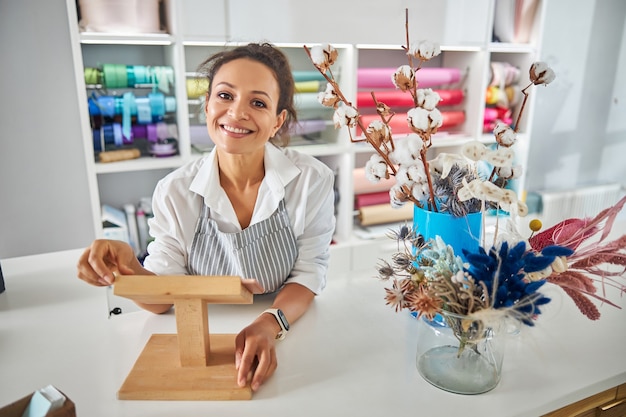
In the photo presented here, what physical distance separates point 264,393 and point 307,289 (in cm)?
35

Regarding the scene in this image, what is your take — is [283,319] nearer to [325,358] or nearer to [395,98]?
[325,358]

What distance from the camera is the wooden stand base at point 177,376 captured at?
31.8 inches

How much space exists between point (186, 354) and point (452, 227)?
0.53 metres

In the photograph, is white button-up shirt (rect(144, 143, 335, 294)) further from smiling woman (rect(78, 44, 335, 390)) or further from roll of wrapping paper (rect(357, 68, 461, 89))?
roll of wrapping paper (rect(357, 68, 461, 89))

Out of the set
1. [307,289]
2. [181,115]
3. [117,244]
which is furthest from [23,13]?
[307,289]

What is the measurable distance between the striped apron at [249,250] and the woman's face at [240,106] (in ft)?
0.55

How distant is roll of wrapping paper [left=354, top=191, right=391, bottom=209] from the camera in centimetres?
266

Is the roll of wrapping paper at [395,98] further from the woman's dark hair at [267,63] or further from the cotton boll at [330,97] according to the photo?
the cotton boll at [330,97]

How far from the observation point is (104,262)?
2.86ft

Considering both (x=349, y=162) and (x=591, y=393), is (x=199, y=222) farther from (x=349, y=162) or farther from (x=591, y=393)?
(x=349, y=162)

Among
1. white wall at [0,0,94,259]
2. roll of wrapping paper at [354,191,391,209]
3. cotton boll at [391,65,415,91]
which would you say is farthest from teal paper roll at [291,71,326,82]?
cotton boll at [391,65,415,91]

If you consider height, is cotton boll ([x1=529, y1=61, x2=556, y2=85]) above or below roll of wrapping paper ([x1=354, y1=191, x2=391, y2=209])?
above

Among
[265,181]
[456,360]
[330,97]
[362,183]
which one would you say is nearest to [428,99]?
[330,97]

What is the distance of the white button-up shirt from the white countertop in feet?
0.36
